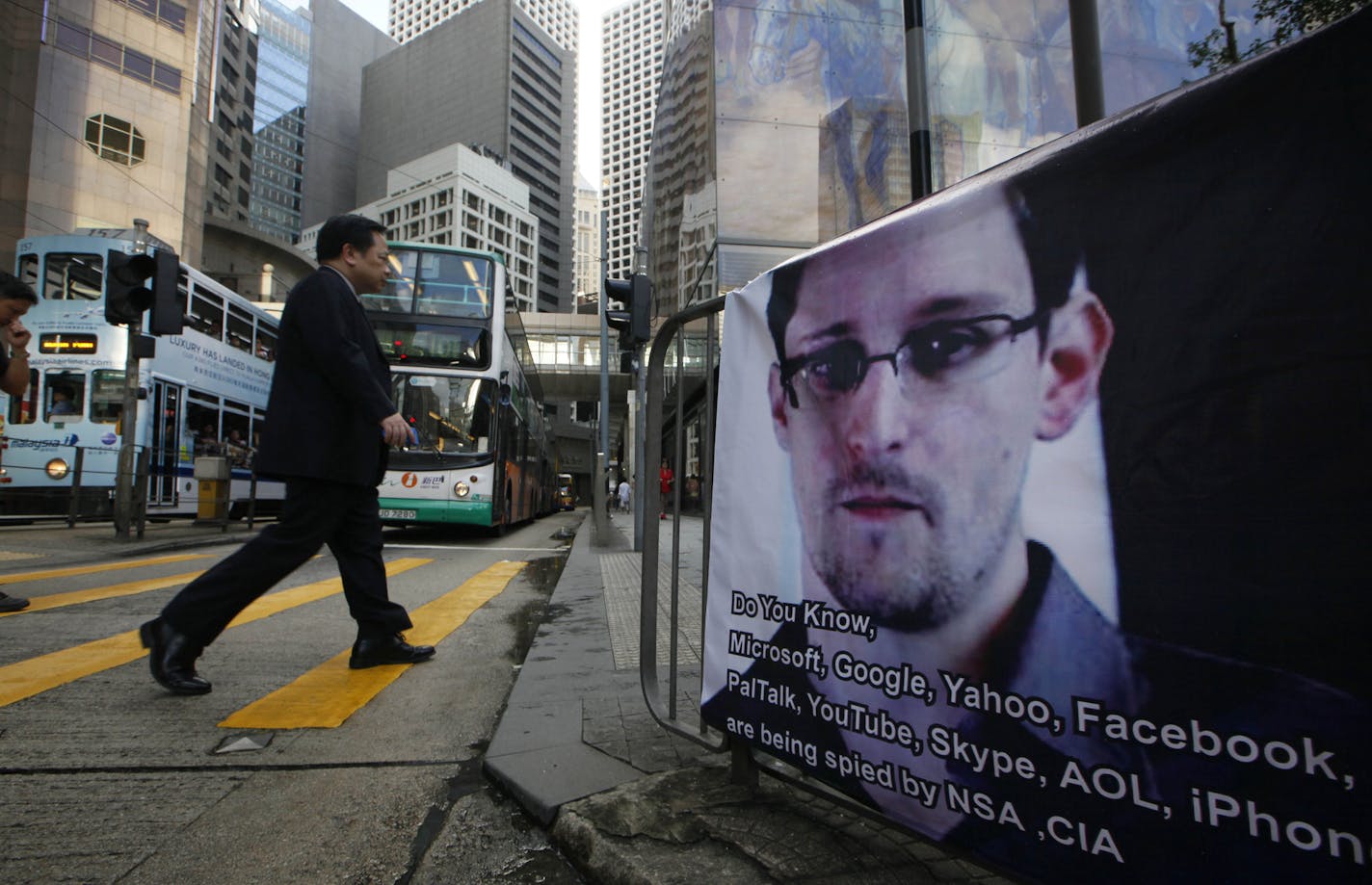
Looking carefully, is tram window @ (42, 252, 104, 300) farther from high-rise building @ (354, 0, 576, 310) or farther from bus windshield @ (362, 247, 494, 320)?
high-rise building @ (354, 0, 576, 310)

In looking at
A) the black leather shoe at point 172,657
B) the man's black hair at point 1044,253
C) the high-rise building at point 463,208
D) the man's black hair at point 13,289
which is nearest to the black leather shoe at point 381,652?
the black leather shoe at point 172,657

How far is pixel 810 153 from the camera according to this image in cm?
1814

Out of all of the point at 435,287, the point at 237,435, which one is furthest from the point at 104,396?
the point at 435,287

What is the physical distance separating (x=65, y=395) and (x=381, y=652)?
12360 mm

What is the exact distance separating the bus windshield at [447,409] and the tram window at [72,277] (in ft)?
19.5

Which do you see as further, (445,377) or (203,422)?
(203,422)

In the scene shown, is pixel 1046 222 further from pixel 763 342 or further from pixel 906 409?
pixel 763 342

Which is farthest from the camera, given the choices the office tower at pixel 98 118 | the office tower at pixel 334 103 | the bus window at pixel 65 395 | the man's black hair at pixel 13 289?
the office tower at pixel 334 103

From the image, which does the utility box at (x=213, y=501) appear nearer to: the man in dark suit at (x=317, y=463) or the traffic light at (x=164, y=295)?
the traffic light at (x=164, y=295)

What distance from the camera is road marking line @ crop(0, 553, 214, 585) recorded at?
5.58 metres

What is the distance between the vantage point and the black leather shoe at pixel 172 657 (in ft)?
8.64

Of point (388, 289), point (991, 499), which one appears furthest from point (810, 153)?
point (991, 499)

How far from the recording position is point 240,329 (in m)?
15.1

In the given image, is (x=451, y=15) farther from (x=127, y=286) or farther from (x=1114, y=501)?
(x=1114, y=501)
